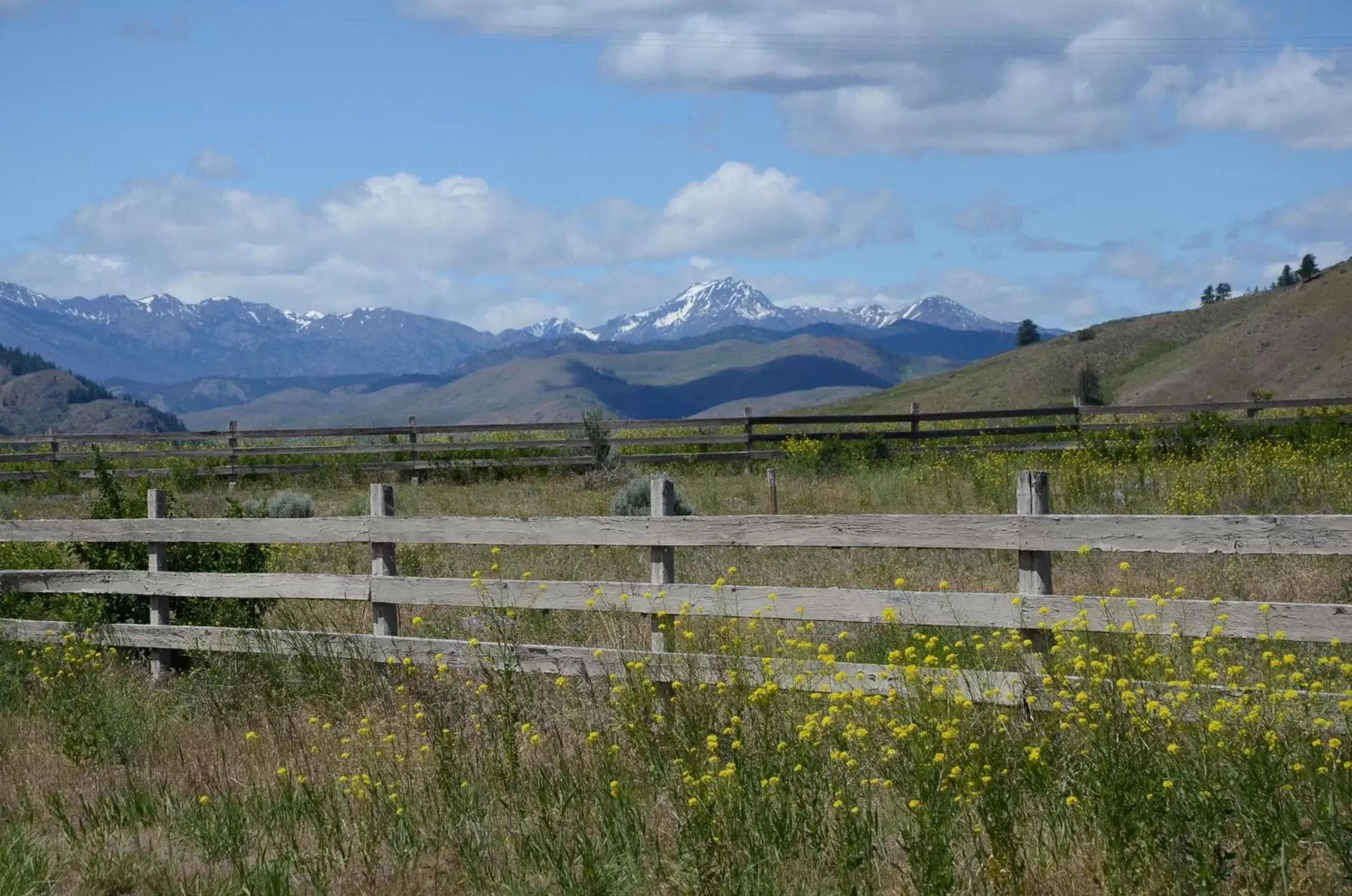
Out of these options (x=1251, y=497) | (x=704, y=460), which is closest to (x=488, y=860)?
(x=1251, y=497)

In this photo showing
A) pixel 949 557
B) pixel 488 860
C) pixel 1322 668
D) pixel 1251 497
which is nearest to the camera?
pixel 488 860

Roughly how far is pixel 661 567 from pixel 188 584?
4149 mm

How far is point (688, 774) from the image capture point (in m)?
5.23

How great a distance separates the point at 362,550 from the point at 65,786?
9084 millimetres

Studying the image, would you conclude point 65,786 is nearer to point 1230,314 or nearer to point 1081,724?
point 1081,724

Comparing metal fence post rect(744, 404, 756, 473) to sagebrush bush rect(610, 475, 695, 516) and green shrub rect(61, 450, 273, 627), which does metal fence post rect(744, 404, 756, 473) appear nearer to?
sagebrush bush rect(610, 475, 695, 516)

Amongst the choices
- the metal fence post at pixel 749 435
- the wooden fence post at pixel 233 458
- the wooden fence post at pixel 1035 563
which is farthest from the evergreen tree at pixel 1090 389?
the wooden fence post at pixel 1035 563

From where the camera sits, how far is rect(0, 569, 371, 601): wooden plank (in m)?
9.15

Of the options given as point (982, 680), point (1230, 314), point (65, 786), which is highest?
point (1230, 314)

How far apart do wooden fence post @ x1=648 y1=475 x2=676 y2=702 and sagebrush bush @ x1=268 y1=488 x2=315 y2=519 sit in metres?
13.2

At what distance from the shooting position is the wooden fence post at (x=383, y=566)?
8992mm

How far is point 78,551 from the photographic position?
1101 centimetres

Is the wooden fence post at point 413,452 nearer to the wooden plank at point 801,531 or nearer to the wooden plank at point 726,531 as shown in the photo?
the wooden plank at point 801,531

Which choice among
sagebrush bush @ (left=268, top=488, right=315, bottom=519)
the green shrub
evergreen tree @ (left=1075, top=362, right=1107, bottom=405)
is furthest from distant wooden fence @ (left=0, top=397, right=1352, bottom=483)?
evergreen tree @ (left=1075, top=362, right=1107, bottom=405)
